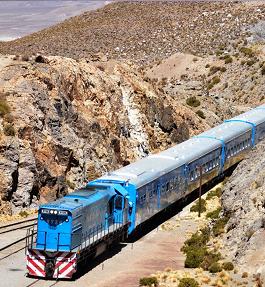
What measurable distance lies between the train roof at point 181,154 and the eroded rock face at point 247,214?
3.22 meters

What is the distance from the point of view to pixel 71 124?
5684 cm

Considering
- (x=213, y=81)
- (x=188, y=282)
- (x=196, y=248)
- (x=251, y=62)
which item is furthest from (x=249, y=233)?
(x=251, y=62)

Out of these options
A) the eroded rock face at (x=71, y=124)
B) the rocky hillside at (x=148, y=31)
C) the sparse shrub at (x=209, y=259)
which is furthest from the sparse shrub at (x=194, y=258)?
the rocky hillside at (x=148, y=31)

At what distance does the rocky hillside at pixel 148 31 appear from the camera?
118 metres

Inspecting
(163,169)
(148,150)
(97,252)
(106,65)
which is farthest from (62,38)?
(97,252)

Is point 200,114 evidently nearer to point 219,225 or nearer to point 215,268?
point 219,225

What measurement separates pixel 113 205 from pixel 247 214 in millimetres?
6145

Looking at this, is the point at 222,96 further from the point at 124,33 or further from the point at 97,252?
the point at 97,252

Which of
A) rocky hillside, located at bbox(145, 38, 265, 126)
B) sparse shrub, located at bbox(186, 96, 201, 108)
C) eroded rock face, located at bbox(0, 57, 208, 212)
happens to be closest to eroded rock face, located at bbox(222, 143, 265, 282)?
eroded rock face, located at bbox(0, 57, 208, 212)

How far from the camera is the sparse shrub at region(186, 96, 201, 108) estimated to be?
7944 cm

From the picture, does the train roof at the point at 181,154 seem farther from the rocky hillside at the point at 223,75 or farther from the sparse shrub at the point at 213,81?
the sparse shrub at the point at 213,81

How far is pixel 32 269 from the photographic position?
34.2m

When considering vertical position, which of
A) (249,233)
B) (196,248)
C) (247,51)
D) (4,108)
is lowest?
(196,248)

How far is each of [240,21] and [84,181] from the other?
258 feet
